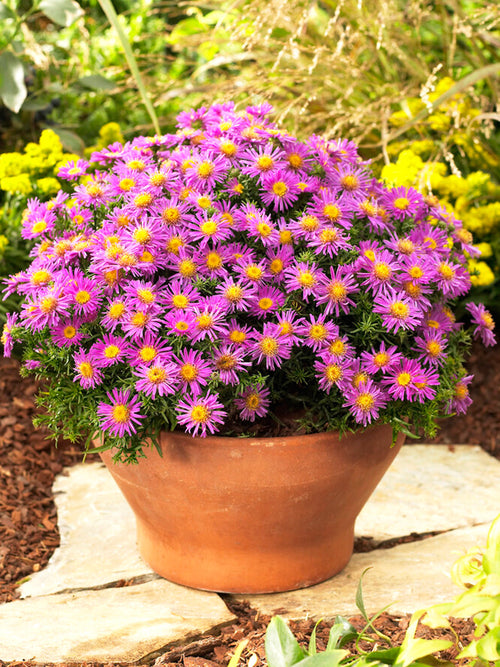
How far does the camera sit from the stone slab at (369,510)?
1744mm

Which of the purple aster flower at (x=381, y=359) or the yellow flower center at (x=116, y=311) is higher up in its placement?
the yellow flower center at (x=116, y=311)

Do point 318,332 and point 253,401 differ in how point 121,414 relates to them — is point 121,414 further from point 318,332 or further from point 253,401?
point 318,332

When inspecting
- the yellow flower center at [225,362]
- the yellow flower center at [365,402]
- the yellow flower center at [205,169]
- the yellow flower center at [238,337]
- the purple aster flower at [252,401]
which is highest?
the yellow flower center at [205,169]

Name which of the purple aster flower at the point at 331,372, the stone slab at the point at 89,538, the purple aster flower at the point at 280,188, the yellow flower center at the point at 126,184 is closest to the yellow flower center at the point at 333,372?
the purple aster flower at the point at 331,372

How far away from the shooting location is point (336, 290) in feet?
4.67

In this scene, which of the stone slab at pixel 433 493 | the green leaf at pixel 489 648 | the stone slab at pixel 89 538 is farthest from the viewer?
the stone slab at pixel 433 493

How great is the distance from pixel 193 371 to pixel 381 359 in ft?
1.13

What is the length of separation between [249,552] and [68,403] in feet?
1.54

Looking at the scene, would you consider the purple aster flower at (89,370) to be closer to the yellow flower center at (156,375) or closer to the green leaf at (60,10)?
the yellow flower center at (156,375)

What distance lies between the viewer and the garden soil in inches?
55.6

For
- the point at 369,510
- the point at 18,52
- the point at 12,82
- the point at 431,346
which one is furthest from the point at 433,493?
the point at 18,52

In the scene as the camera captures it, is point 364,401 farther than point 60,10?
No

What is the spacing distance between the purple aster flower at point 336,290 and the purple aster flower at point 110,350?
1.17 ft

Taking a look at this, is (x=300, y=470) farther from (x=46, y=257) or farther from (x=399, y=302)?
(x=46, y=257)
